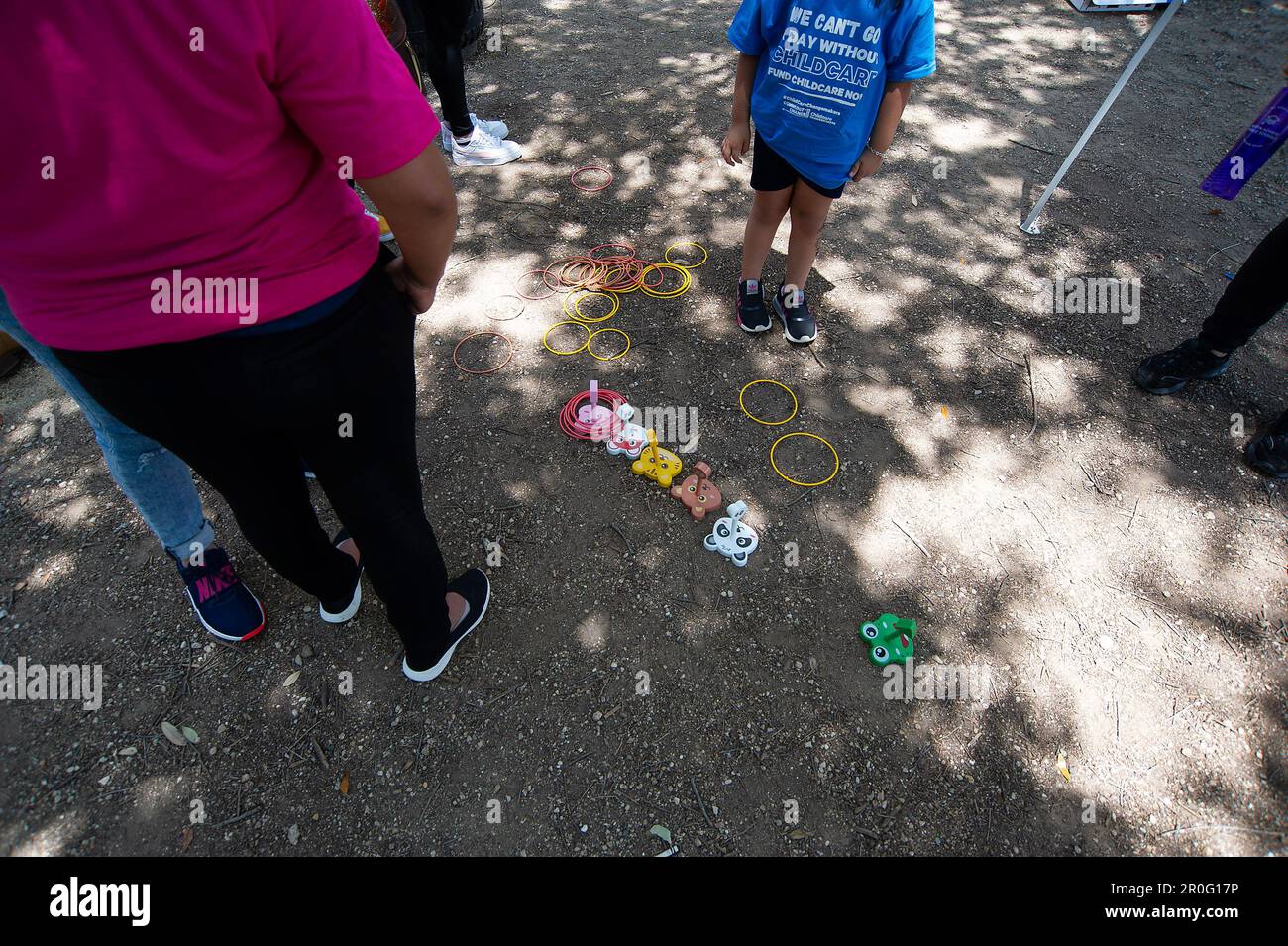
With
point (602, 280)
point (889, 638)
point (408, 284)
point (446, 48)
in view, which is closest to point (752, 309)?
point (602, 280)

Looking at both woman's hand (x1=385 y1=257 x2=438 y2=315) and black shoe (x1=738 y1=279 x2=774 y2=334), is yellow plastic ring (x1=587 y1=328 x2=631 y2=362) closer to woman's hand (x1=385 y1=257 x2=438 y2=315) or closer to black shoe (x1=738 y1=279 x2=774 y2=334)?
black shoe (x1=738 y1=279 x2=774 y2=334)

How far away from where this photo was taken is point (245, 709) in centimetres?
219

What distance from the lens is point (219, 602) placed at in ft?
7.51

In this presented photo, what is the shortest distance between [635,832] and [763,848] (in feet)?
1.30

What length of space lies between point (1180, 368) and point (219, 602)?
14.5 ft

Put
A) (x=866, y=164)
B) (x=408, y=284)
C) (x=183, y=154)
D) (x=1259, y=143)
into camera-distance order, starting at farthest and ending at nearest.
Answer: (x=1259, y=143)
(x=866, y=164)
(x=408, y=284)
(x=183, y=154)

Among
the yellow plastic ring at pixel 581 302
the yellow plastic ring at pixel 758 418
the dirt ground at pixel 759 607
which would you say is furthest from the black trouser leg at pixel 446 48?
the yellow plastic ring at pixel 758 418

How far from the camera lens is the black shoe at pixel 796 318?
11.0ft

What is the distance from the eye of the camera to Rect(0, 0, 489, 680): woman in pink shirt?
878 mm

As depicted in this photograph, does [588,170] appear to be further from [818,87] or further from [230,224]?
[230,224]

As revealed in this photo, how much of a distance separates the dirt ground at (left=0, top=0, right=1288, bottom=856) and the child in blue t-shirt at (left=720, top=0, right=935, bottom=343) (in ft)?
2.76

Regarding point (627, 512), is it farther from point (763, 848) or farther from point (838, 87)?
point (838, 87)

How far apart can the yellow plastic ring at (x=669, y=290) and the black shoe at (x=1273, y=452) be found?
2.84 metres

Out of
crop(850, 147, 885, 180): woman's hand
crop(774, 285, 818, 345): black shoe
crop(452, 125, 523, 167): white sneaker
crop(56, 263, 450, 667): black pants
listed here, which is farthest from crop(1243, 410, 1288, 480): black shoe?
crop(452, 125, 523, 167): white sneaker
